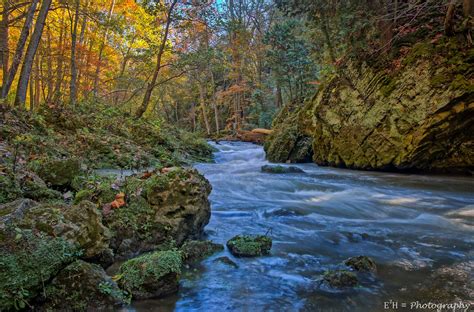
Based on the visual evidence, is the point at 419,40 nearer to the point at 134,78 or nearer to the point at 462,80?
the point at 462,80

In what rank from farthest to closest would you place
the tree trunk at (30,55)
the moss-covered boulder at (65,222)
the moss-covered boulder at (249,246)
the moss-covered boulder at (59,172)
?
1. the tree trunk at (30,55)
2. the moss-covered boulder at (59,172)
3. the moss-covered boulder at (249,246)
4. the moss-covered boulder at (65,222)

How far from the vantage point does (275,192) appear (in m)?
7.97

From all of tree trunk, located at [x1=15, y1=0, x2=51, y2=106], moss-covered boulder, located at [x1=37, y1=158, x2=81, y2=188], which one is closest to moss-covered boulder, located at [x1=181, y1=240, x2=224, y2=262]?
moss-covered boulder, located at [x1=37, y1=158, x2=81, y2=188]

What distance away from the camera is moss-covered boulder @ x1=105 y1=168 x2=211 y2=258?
13.2 feet

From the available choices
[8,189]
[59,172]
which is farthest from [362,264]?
[59,172]

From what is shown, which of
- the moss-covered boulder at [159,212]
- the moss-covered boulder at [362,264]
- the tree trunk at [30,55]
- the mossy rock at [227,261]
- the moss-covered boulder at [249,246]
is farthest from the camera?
the tree trunk at [30,55]

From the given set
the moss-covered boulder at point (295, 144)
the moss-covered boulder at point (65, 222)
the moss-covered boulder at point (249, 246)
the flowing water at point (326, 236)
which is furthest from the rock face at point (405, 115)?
the moss-covered boulder at point (65, 222)

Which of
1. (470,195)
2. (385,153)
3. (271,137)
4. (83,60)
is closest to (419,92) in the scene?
(385,153)

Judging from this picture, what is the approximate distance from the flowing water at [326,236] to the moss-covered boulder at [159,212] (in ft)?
1.81

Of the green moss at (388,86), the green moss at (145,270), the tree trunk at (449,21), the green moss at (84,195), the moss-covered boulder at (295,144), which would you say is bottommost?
the green moss at (145,270)

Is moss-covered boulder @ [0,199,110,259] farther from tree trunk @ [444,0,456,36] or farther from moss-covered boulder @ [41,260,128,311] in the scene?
tree trunk @ [444,0,456,36]

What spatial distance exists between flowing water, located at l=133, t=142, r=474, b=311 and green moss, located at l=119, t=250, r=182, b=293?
0.60 ft

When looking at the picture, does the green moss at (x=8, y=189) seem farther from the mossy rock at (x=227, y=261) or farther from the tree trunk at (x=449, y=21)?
the tree trunk at (x=449, y=21)

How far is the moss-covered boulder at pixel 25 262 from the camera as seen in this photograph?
2.46 meters
